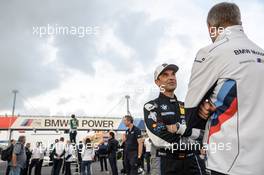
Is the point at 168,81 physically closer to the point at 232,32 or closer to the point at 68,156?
the point at 232,32

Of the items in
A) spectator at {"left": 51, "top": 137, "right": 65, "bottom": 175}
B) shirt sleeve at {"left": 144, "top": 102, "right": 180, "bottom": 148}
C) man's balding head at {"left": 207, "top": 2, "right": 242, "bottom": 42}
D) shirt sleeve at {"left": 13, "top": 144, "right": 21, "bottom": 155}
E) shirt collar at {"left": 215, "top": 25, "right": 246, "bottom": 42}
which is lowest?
spectator at {"left": 51, "top": 137, "right": 65, "bottom": 175}

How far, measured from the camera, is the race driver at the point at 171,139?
10.00 feet

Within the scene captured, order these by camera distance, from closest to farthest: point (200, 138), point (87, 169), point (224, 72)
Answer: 1. point (224, 72)
2. point (200, 138)
3. point (87, 169)

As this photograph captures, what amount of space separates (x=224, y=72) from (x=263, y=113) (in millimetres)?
315

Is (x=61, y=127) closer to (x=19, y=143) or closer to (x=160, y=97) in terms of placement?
(x=19, y=143)

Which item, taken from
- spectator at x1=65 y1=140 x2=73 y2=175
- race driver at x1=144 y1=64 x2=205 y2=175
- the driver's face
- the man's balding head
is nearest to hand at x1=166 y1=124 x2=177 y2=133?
race driver at x1=144 y1=64 x2=205 y2=175

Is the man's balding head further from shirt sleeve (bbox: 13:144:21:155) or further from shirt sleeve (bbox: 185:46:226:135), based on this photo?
shirt sleeve (bbox: 13:144:21:155)

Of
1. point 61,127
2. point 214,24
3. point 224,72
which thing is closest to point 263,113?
point 224,72

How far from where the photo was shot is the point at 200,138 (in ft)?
9.96

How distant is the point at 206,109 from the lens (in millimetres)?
1855

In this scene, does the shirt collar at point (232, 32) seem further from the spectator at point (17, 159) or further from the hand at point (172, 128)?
the spectator at point (17, 159)

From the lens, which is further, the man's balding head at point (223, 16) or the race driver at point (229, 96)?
the man's balding head at point (223, 16)

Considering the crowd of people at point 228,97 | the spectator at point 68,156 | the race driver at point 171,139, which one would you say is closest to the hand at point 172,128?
the race driver at point 171,139

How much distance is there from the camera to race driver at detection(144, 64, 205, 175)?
3047 millimetres
